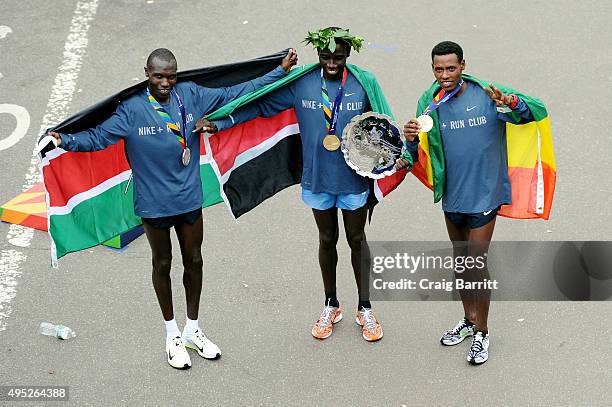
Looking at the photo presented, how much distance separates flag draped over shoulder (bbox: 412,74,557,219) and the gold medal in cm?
66

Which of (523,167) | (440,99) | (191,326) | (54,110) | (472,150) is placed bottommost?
(191,326)

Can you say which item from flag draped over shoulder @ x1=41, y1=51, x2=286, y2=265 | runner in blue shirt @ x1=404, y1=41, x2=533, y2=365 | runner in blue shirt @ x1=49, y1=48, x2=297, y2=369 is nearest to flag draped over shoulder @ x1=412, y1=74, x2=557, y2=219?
runner in blue shirt @ x1=404, y1=41, x2=533, y2=365

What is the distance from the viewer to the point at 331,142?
26.7 ft

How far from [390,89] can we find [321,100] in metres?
3.97

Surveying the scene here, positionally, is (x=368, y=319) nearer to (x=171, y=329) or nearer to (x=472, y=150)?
(x=171, y=329)

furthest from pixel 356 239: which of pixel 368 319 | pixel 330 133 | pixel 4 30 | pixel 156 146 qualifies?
pixel 4 30

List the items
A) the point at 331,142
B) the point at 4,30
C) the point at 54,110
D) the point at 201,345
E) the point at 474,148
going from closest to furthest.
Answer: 1. the point at 474,148
2. the point at 331,142
3. the point at 201,345
4. the point at 54,110
5. the point at 4,30

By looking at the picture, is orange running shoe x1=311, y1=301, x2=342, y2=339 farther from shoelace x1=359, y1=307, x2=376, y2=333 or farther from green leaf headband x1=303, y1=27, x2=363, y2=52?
green leaf headband x1=303, y1=27, x2=363, y2=52

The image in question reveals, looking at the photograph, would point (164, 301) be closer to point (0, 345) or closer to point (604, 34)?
point (0, 345)

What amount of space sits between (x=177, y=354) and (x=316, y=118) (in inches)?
84.2

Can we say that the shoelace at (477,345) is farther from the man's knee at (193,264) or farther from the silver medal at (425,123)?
the man's knee at (193,264)

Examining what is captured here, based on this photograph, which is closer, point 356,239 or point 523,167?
point 523,167

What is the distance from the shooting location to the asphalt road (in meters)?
8.30

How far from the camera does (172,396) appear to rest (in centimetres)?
818
